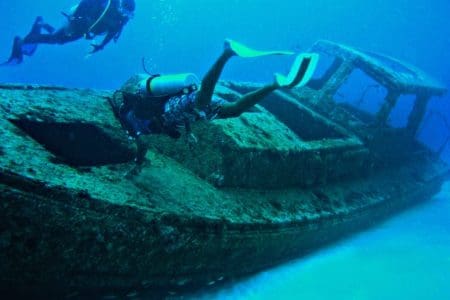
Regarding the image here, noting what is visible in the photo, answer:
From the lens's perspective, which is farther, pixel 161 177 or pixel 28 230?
pixel 161 177

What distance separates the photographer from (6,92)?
3650mm

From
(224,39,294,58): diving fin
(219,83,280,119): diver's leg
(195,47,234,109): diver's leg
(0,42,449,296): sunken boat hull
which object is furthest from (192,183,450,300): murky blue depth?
(224,39,294,58): diving fin

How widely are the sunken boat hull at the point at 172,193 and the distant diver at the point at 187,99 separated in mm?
429

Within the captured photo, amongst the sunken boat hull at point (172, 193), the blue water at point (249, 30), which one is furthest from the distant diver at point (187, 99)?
the blue water at point (249, 30)

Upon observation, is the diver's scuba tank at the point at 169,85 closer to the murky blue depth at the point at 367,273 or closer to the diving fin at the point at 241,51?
the diving fin at the point at 241,51

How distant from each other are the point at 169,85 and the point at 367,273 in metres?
3.54

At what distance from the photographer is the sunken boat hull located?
7.41 feet

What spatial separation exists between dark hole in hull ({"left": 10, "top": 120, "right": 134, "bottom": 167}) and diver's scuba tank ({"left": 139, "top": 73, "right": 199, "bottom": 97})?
0.93 meters

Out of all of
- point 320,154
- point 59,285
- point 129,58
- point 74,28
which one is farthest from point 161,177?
point 129,58

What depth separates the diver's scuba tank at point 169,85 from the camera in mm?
2973

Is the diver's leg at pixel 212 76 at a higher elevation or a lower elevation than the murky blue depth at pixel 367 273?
higher

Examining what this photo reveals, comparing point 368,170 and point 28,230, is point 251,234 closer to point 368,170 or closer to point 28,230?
point 28,230

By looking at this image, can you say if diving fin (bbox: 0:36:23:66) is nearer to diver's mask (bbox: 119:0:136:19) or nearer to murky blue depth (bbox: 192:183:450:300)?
diver's mask (bbox: 119:0:136:19)

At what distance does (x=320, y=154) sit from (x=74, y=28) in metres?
6.11
